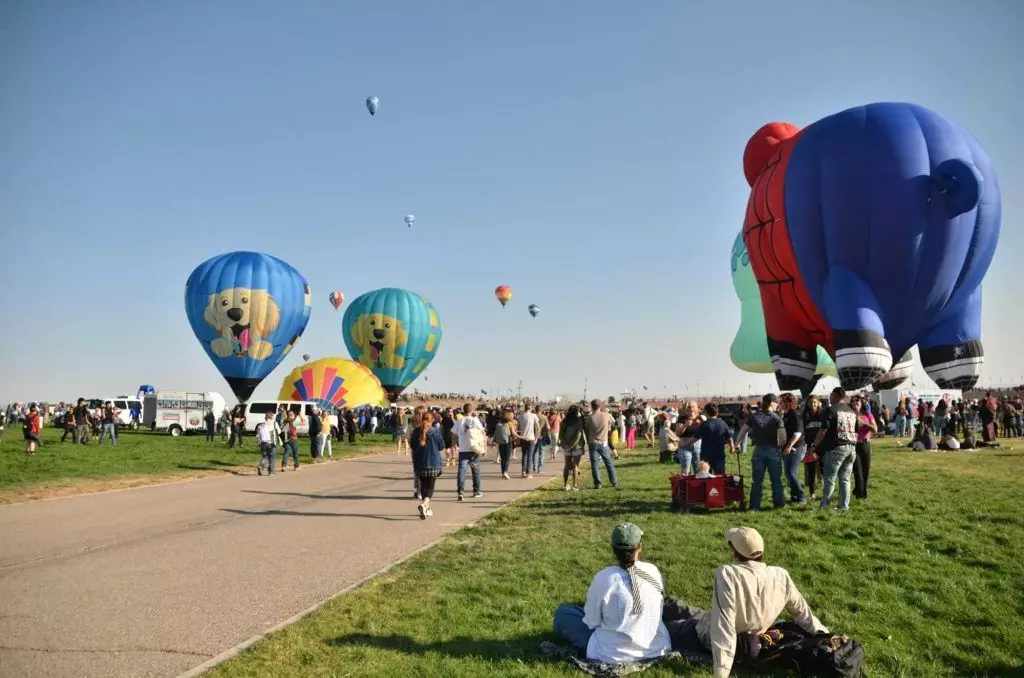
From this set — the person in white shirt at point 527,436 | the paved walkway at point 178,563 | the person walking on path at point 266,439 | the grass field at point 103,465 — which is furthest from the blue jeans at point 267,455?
the person in white shirt at point 527,436

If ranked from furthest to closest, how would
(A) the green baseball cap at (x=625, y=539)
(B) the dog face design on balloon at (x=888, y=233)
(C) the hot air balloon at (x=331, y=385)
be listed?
(C) the hot air balloon at (x=331, y=385) → (B) the dog face design on balloon at (x=888, y=233) → (A) the green baseball cap at (x=625, y=539)

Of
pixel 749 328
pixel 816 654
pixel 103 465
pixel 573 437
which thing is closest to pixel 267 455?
pixel 103 465

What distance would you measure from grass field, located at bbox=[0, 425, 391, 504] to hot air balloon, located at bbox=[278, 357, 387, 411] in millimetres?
14568

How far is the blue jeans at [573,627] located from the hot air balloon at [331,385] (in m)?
37.5

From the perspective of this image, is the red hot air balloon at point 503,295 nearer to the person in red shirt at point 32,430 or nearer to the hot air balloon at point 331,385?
the hot air balloon at point 331,385

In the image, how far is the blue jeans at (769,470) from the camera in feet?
34.2

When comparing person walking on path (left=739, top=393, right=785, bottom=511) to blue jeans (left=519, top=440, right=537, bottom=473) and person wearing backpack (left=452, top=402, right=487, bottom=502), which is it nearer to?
person wearing backpack (left=452, top=402, right=487, bottom=502)

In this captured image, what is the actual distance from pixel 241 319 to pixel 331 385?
7610mm

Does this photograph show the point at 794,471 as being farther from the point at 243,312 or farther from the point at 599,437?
the point at 243,312

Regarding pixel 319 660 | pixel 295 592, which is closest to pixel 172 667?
pixel 319 660

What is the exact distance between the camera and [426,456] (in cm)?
1134

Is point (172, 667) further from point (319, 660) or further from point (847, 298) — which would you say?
point (847, 298)

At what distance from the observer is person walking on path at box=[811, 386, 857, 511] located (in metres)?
10.3

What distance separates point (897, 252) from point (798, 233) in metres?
2.67
